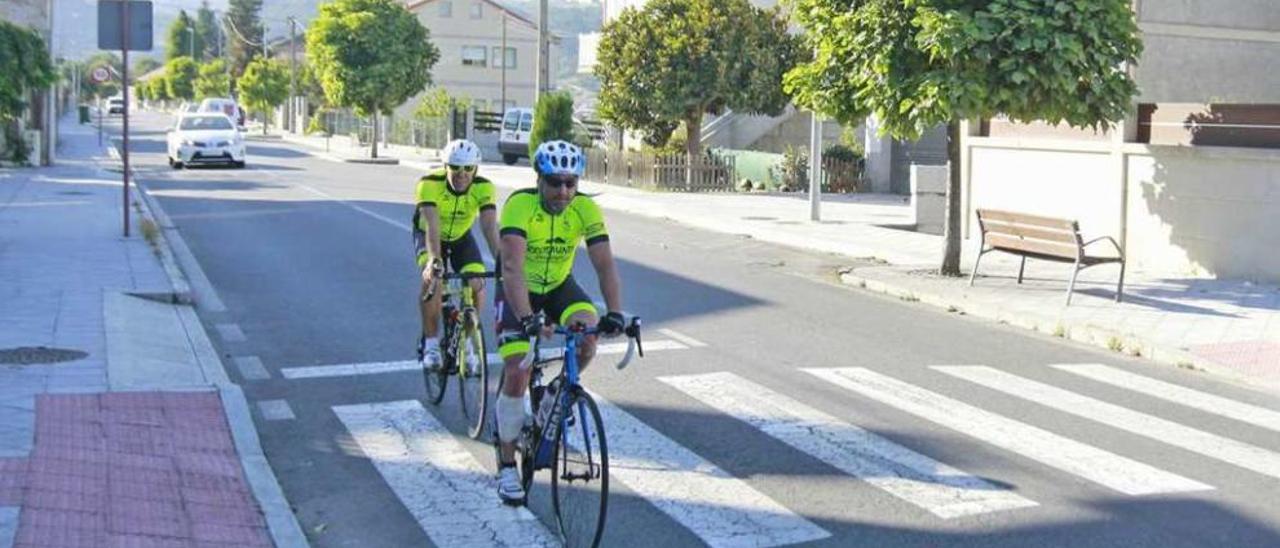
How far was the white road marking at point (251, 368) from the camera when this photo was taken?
10.2 meters

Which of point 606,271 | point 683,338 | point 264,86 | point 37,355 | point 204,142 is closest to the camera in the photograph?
point 606,271

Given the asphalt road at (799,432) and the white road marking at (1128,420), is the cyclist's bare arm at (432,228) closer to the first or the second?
the asphalt road at (799,432)

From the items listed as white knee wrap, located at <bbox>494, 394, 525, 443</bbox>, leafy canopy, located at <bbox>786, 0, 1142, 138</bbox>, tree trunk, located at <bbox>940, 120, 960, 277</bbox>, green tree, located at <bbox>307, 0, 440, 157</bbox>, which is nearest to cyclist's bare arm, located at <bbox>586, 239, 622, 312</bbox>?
white knee wrap, located at <bbox>494, 394, 525, 443</bbox>

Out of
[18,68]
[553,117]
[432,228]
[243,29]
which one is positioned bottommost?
[432,228]

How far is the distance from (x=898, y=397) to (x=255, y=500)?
177 inches

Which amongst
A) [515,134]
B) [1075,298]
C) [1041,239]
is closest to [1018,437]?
[1075,298]

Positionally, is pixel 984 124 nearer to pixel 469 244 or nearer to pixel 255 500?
pixel 469 244

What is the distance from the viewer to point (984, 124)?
814 inches

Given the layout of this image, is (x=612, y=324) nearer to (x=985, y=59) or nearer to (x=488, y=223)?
(x=488, y=223)

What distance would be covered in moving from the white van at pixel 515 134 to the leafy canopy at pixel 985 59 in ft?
109

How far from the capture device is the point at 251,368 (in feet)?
34.5

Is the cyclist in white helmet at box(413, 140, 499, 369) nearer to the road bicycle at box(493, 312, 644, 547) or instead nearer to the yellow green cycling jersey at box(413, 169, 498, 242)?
the yellow green cycling jersey at box(413, 169, 498, 242)

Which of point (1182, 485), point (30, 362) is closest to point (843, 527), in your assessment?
point (1182, 485)

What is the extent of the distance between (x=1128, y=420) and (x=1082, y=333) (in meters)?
3.64
